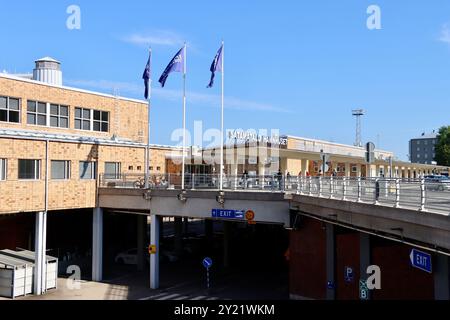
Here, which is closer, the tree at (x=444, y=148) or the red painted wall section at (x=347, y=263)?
the red painted wall section at (x=347, y=263)

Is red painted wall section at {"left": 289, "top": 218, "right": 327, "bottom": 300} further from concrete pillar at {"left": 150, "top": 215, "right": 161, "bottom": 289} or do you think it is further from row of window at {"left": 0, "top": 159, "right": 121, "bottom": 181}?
row of window at {"left": 0, "top": 159, "right": 121, "bottom": 181}

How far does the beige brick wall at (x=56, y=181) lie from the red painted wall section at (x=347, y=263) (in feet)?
53.1

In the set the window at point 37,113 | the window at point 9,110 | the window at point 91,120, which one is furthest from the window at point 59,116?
the window at point 9,110

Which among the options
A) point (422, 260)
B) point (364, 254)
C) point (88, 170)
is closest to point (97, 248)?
point (88, 170)

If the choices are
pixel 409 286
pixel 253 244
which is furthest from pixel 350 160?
pixel 409 286

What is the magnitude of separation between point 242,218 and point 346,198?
9012 mm

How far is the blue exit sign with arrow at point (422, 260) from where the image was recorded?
1348 centimetres

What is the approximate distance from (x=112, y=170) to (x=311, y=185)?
15.3m

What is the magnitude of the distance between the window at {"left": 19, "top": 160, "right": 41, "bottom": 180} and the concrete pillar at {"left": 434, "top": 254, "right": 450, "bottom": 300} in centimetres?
2147

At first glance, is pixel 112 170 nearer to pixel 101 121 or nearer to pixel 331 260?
pixel 101 121

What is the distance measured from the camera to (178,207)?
95.9 feet

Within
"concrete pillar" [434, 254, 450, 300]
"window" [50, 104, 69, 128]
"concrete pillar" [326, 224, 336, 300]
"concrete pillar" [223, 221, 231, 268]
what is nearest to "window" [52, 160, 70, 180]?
"window" [50, 104, 69, 128]

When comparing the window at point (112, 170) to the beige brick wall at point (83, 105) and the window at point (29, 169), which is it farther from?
the window at point (29, 169)

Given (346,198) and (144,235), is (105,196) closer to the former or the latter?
(144,235)
